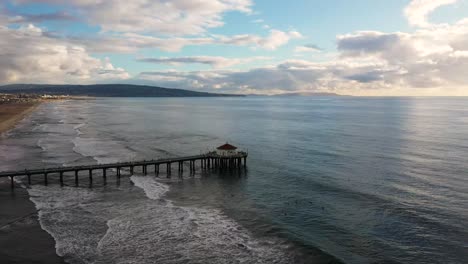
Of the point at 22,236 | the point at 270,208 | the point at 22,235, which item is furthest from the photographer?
the point at 270,208

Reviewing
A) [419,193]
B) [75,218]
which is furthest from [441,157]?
[75,218]

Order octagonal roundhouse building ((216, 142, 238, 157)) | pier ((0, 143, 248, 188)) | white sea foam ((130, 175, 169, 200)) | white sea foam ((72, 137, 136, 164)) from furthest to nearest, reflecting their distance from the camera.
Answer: white sea foam ((72, 137, 136, 164)), octagonal roundhouse building ((216, 142, 238, 157)), pier ((0, 143, 248, 188)), white sea foam ((130, 175, 169, 200))

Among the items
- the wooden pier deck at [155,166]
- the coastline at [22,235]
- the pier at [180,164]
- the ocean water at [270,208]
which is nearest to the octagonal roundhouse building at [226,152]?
the pier at [180,164]

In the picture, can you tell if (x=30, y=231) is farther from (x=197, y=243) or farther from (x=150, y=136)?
(x=150, y=136)

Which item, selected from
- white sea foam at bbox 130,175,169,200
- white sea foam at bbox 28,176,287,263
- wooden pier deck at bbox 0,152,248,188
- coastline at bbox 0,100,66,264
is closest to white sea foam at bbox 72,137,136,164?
wooden pier deck at bbox 0,152,248,188

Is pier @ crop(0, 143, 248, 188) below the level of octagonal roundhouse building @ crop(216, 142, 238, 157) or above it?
below

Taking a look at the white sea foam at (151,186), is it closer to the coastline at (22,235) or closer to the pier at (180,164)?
the pier at (180,164)

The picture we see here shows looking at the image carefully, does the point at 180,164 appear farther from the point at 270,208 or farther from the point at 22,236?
the point at 22,236

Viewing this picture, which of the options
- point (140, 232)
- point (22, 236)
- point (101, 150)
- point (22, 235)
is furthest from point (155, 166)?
point (22, 236)

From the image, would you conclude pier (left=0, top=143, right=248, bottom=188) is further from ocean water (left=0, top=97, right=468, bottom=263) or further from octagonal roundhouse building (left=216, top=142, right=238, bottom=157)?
ocean water (left=0, top=97, right=468, bottom=263)
